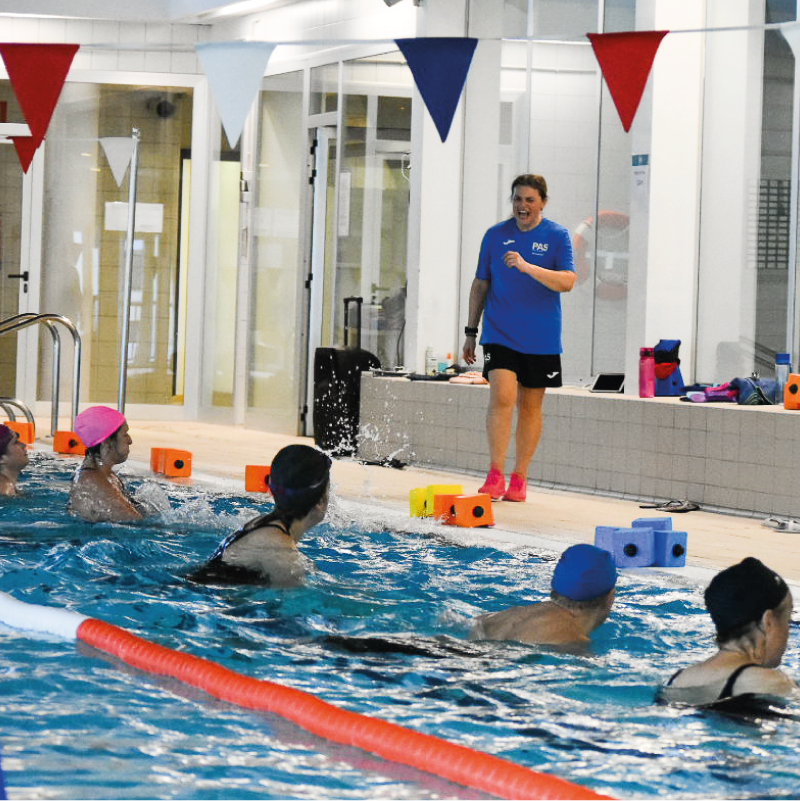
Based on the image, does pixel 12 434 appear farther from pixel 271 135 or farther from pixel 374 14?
pixel 271 135

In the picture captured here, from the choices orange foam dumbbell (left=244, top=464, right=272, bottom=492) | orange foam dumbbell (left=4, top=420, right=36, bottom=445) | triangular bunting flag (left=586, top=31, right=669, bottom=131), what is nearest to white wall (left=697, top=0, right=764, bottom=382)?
triangular bunting flag (left=586, top=31, right=669, bottom=131)

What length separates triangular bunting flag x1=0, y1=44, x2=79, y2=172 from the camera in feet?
28.3

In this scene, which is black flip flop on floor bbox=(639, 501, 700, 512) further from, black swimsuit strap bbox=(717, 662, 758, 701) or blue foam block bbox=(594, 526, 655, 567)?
black swimsuit strap bbox=(717, 662, 758, 701)

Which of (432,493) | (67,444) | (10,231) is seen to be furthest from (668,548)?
(10,231)

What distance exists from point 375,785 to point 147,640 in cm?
152

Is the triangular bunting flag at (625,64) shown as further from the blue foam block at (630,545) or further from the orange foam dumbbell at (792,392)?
the blue foam block at (630,545)

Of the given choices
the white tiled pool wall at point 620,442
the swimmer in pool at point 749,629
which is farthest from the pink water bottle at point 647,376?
the swimmer in pool at point 749,629

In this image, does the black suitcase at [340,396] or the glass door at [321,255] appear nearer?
the black suitcase at [340,396]

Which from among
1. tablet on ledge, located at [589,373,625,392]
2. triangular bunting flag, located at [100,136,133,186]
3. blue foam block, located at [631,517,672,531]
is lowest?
blue foam block, located at [631,517,672,531]

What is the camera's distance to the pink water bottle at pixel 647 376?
31.1 feet

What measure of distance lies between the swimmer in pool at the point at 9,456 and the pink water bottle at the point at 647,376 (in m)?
4.13

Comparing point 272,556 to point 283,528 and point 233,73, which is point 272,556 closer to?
point 283,528

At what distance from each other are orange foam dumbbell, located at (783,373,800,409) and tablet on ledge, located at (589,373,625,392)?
1683 millimetres

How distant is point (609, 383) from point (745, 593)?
6335mm
